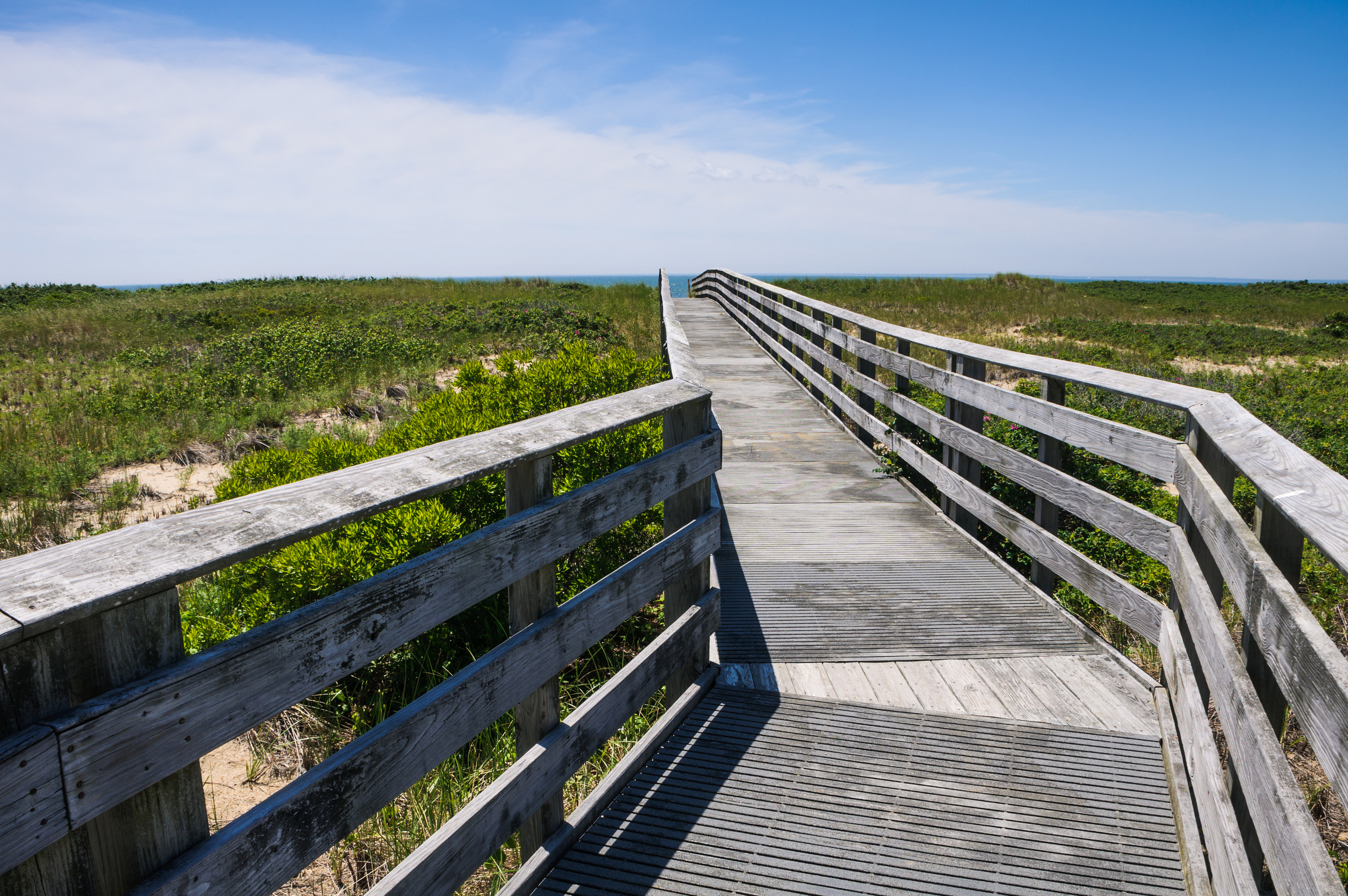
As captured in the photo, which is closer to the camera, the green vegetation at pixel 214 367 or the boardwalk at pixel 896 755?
the boardwalk at pixel 896 755

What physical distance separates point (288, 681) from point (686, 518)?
196cm

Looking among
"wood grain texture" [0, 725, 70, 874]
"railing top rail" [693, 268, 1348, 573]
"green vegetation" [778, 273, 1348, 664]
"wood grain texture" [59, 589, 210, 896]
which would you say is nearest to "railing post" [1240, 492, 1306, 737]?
"railing top rail" [693, 268, 1348, 573]

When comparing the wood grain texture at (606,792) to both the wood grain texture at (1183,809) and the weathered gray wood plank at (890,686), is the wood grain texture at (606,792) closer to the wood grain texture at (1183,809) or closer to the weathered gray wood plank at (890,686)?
the weathered gray wood plank at (890,686)

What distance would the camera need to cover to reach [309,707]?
12.7ft

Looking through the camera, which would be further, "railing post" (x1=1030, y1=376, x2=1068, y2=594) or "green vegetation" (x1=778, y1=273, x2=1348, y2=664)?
"green vegetation" (x1=778, y1=273, x2=1348, y2=664)

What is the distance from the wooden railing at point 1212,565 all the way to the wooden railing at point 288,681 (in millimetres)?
1699

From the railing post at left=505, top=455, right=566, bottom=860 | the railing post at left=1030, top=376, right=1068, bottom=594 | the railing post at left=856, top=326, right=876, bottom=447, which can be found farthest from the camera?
the railing post at left=856, top=326, right=876, bottom=447

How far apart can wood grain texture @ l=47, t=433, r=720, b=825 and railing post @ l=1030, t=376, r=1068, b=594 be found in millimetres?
2736

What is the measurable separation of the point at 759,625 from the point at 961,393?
212 centimetres

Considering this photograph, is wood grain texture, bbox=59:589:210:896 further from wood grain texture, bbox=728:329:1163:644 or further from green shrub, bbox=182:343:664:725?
wood grain texture, bbox=728:329:1163:644

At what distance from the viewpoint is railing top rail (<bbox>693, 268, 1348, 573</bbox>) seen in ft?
5.24

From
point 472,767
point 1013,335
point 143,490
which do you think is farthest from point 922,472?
point 1013,335

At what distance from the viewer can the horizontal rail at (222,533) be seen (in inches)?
43.6

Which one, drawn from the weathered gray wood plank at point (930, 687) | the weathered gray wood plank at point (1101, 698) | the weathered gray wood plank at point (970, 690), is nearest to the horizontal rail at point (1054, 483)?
the weathered gray wood plank at point (1101, 698)
